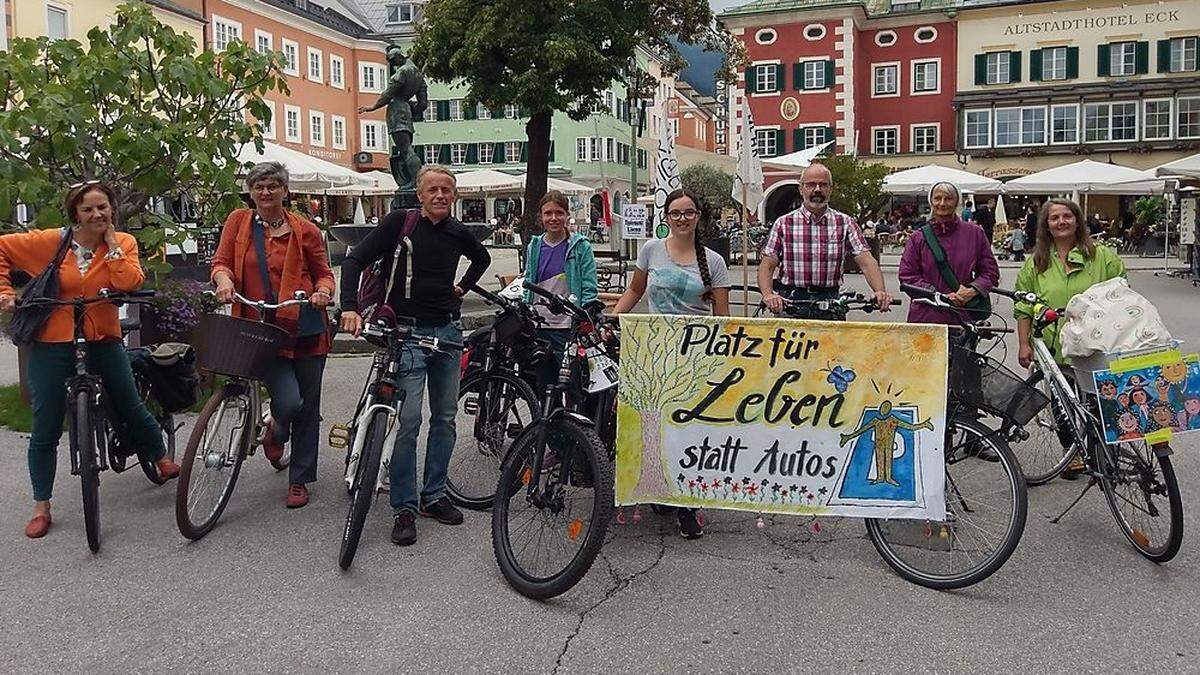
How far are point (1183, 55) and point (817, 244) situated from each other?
52.1 meters

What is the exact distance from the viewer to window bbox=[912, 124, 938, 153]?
5397 centimetres

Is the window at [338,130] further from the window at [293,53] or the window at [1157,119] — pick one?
the window at [1157,119]

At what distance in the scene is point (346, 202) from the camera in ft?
183

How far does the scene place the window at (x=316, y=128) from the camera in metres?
54.8

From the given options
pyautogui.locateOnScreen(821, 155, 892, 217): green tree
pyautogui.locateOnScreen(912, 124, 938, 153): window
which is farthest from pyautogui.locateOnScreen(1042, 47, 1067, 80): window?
pyautogui.locateOnScreen(821, 155, 892, 217): green tree

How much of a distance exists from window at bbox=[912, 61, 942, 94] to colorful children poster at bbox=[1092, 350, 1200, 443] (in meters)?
52.8

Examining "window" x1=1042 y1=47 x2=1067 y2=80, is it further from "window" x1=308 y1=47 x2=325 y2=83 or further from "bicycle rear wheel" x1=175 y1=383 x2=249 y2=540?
"bicycle rear wheel" x1=175 y1=383 x2=249 y2=540

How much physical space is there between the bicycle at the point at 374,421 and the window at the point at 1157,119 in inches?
2083

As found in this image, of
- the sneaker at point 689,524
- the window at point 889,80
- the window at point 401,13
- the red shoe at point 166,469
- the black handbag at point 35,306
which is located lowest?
the sneaker at point 689,524

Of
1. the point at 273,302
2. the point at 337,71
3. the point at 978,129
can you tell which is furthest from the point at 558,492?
the point at 337,71

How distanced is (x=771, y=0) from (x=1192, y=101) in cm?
2026

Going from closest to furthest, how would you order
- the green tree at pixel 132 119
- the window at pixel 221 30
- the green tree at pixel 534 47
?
the green tree at pixel 132 119, the green tree at pixel 534 47, the window at pixel 221 30

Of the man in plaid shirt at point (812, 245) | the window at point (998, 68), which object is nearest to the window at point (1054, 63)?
the window at point (998, 68)

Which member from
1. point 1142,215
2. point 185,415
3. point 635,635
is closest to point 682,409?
point 635,635
